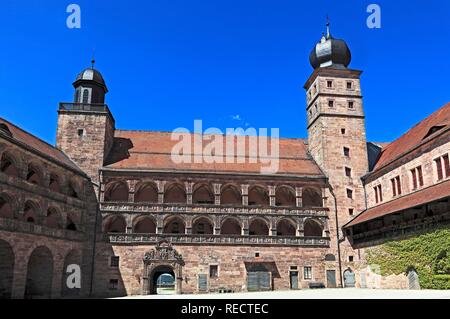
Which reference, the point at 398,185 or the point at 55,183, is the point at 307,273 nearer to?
the point at 398,185

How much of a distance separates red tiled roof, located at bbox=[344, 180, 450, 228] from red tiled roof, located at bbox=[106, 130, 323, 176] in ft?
18.8

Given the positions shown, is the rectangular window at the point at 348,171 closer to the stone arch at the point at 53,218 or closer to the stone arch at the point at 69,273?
the stone arch at the point at 69,273

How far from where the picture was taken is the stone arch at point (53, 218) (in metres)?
31.1

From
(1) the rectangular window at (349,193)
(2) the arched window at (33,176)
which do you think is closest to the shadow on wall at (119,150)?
(2) the arched window at (33,176)

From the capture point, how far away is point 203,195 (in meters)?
38.1

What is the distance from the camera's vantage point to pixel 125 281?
3334 centimetres

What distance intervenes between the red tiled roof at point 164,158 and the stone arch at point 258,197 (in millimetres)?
1957

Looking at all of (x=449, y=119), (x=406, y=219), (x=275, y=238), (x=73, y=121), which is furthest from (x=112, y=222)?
(x=449, y=119)

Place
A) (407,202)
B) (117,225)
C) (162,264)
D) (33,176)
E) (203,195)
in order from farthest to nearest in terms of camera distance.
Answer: (203,195) → (117,225) → (162,264) → (33,176) → (407,202)

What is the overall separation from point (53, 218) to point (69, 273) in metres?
4.23

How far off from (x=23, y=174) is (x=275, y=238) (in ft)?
63.9

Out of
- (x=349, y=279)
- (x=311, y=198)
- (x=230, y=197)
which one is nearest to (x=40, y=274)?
(x=230, y=197)

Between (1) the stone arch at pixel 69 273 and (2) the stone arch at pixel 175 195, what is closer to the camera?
(1) the stone arch at pixel 69 273

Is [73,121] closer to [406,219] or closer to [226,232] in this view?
[226,232]
